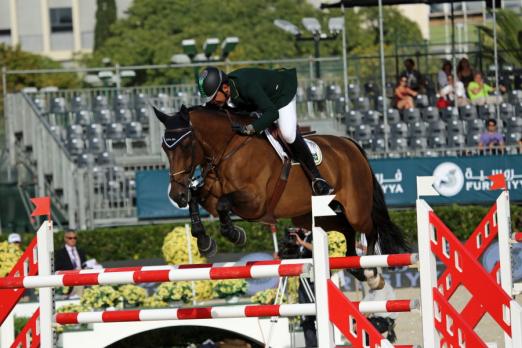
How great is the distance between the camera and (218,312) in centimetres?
645

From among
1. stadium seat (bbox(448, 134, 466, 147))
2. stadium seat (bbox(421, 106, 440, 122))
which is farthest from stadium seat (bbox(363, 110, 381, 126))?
stadium seat (bbox(448, 134, 466, 147))

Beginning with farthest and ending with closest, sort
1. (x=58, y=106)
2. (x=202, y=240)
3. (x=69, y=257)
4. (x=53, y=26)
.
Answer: (x=53, y=26) → (x=58, y=106) → (x=69, y=257) → (x=202, y=240)

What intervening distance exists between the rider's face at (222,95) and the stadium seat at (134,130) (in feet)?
37.1

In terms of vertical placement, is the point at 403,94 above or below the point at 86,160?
above

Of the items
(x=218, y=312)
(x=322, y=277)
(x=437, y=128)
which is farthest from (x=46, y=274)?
(x=437, y=128)

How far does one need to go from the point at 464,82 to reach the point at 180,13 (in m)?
24.7

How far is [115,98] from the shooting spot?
19.7 m

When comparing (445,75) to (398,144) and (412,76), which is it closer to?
(412,76)

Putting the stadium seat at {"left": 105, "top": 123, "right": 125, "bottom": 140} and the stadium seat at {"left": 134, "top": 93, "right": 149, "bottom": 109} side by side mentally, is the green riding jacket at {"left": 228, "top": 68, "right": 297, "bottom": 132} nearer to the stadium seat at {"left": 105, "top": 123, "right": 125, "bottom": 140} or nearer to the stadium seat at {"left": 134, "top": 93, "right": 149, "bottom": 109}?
the stadium seat at {"left": 105, "top": 123, "right": 125, "bottom": 140}

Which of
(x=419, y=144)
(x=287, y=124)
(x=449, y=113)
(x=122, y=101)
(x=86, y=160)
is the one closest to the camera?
(x=287, y=124)

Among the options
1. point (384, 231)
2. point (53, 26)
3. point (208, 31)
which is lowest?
point (384, 231)

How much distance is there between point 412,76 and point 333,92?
4.70 feet

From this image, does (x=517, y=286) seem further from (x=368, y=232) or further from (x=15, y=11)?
(x=15, y=11)

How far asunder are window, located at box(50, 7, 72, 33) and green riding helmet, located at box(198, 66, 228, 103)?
45.3 m
